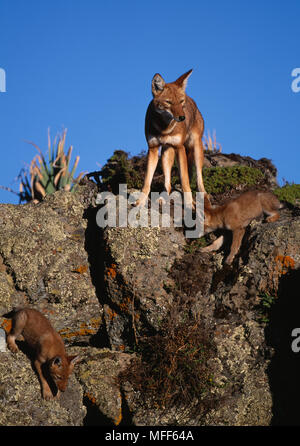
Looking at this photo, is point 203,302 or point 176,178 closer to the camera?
point 203,302

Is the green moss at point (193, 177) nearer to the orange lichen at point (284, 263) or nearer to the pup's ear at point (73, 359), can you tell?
the orange lichen at point (284, 263)

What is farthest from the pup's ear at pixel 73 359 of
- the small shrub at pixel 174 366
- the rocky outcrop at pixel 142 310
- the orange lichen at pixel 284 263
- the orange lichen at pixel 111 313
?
the orange lichen at pixel 284 263

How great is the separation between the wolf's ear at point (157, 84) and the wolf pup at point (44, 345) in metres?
4.49

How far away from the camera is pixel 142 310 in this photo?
8.63 meters

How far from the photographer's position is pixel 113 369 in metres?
8.38

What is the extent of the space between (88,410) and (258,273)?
3.47 metres

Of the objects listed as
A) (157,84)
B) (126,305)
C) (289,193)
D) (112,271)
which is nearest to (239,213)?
(289,193)

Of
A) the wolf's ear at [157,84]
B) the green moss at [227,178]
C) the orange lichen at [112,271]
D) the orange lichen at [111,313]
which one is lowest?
the orange lichen at [111,313]

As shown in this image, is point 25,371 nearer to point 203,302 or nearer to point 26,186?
point 203,302

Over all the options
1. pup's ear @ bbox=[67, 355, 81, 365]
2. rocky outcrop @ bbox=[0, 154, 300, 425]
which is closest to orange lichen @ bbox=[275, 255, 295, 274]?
rocky outcrop @ bbox=[0, 154, 300, 425]

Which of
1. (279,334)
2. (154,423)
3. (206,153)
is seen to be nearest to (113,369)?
(154,423)
